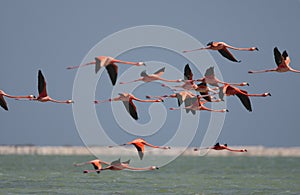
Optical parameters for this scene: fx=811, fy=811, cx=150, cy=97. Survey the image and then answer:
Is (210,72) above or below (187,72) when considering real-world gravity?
above

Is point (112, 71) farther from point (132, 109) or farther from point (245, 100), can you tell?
point (245, 100)

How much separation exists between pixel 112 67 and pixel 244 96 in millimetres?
3557

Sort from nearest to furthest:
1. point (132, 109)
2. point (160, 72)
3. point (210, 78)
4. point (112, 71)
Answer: point (112, 71)
point (210, 78)
point (132, 109)
point (160, 72)

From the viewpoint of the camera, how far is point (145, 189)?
36.2 meters

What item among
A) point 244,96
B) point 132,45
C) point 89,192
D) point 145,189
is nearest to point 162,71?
point 244,96

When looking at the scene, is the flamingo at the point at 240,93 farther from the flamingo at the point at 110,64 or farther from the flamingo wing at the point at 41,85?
the flamingo wing at the point at 41,85

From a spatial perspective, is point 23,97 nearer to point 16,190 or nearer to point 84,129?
point 16,190

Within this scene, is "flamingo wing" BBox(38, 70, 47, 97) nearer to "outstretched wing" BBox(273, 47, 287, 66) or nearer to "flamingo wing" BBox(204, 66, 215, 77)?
"flamingo wing" BBox(204, 66, 215, 77)

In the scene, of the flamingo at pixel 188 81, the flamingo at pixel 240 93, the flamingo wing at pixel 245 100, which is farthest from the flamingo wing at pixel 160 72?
the flamingo wing at pixel 245 100

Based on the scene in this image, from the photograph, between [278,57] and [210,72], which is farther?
[210,72]

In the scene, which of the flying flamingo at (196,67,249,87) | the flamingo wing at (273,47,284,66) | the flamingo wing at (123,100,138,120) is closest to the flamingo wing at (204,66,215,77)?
the flying flamingo at (196,67,249,87)

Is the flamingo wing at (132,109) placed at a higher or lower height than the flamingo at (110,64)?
lower

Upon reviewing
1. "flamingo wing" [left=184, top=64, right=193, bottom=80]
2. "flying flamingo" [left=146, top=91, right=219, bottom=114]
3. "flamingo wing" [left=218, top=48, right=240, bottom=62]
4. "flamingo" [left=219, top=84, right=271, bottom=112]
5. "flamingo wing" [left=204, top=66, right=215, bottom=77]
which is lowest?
"flying flamingo" [left=146, top=91, right=219, bottom=114]

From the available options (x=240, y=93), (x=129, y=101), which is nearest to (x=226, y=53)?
(x=240, y=93)
